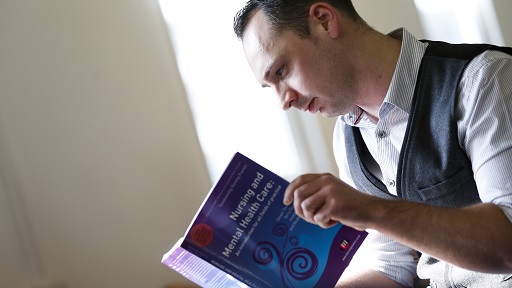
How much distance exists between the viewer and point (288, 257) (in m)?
1.19

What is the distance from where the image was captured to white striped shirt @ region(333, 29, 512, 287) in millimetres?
Result: 1095

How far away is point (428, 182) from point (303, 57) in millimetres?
357

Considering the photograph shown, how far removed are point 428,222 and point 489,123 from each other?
0.23 m

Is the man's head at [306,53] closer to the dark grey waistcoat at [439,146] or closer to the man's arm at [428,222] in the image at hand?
the dark grey waistcoat at [439,146]

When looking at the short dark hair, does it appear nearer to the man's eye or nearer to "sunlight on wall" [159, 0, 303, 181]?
the man's eye

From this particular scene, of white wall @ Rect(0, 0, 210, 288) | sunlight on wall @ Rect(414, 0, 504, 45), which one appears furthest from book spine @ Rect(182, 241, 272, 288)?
sunlight on wall @ Rect(414, 0, 504, 45)

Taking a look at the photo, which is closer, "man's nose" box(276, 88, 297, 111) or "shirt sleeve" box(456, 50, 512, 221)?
"shirt sleeve" box(456, 50, 512, 221)

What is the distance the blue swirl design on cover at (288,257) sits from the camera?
3.81 ft

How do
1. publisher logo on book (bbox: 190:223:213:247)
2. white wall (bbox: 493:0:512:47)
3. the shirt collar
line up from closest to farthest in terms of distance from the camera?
publisher logo on book (bbox: 190:223:213:247) → the shirt collar → white wall (bbox: 493:0:512:47)

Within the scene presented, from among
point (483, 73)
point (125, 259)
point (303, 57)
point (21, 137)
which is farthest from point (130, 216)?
point (483, 73)

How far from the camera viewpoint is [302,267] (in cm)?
120

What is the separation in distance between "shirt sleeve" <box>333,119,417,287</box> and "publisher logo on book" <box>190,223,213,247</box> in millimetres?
547

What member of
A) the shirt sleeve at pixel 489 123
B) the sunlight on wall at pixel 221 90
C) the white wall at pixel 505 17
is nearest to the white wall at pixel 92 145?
the sunlight on wall at pixel 221 90

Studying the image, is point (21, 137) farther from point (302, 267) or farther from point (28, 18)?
point (302, 267)
